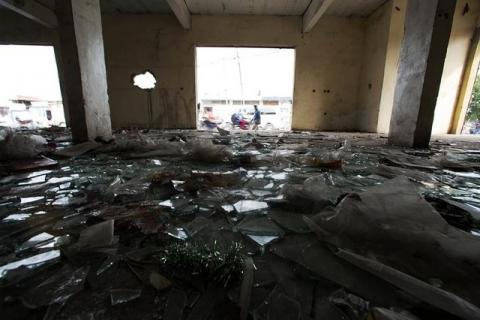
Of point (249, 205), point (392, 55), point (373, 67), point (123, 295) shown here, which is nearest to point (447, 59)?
point (392, 55)

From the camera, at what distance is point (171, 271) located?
2.27 feet

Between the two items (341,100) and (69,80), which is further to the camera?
(341,100)

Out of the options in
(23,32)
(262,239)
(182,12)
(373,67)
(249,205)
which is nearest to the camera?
(262,239)

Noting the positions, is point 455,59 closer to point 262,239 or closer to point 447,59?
point 447,59

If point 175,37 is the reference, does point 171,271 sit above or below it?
below

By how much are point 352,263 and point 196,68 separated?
670 cm

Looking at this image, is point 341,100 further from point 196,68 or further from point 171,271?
point 171,271

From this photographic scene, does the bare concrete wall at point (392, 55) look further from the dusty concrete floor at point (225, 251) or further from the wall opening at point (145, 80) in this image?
the wall opening at point (145, 80)

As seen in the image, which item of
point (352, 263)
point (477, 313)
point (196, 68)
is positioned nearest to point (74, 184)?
point (352, 263)

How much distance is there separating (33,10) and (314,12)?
20.2ft

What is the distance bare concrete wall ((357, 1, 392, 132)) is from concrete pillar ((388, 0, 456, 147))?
2.62 m

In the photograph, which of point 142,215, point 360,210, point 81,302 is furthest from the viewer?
point 142,215

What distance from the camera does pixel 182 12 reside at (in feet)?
18.1

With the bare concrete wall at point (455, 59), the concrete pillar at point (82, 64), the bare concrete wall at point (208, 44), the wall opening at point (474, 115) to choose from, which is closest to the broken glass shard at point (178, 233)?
the concrete pillar at point (82, 64)
